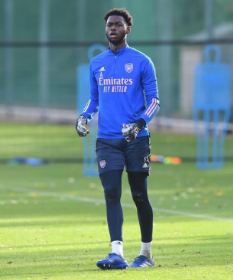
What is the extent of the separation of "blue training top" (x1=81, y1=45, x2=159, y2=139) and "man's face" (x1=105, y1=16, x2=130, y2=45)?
5.0 inches

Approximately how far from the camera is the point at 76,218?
12789 mm

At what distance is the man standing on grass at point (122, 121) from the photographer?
344 inches

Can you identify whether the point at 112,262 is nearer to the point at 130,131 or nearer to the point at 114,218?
the point at 114,218

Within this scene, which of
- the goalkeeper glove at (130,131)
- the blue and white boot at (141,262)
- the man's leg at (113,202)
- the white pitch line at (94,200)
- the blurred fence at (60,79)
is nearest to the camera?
the goalkeeper glove at (130,131)

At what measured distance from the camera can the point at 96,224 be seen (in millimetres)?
12156

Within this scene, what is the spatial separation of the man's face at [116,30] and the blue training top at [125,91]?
127 millimetres

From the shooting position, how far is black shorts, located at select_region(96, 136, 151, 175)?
8.73 meters

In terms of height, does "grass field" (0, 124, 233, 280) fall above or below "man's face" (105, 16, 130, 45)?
below

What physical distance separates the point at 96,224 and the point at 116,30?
3880 millimetres

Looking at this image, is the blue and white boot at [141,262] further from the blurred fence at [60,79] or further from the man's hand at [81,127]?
the blurred fence at [60,79]

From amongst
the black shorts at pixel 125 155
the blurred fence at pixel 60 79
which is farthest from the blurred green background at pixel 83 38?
the black shorts at pixel 125 155

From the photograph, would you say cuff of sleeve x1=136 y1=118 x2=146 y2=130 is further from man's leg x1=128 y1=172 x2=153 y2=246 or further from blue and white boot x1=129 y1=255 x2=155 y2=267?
blue and white boot x1=129 y1=255 x2=155 y2=267

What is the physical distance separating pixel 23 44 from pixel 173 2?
10.9 metres

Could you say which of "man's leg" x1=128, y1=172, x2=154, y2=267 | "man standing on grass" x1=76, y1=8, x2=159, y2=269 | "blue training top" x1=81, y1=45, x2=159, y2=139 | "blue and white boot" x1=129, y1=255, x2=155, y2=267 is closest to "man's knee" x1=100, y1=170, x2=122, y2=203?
"man standing on grass" x1=76, y1=8, x2=159, y2=269
